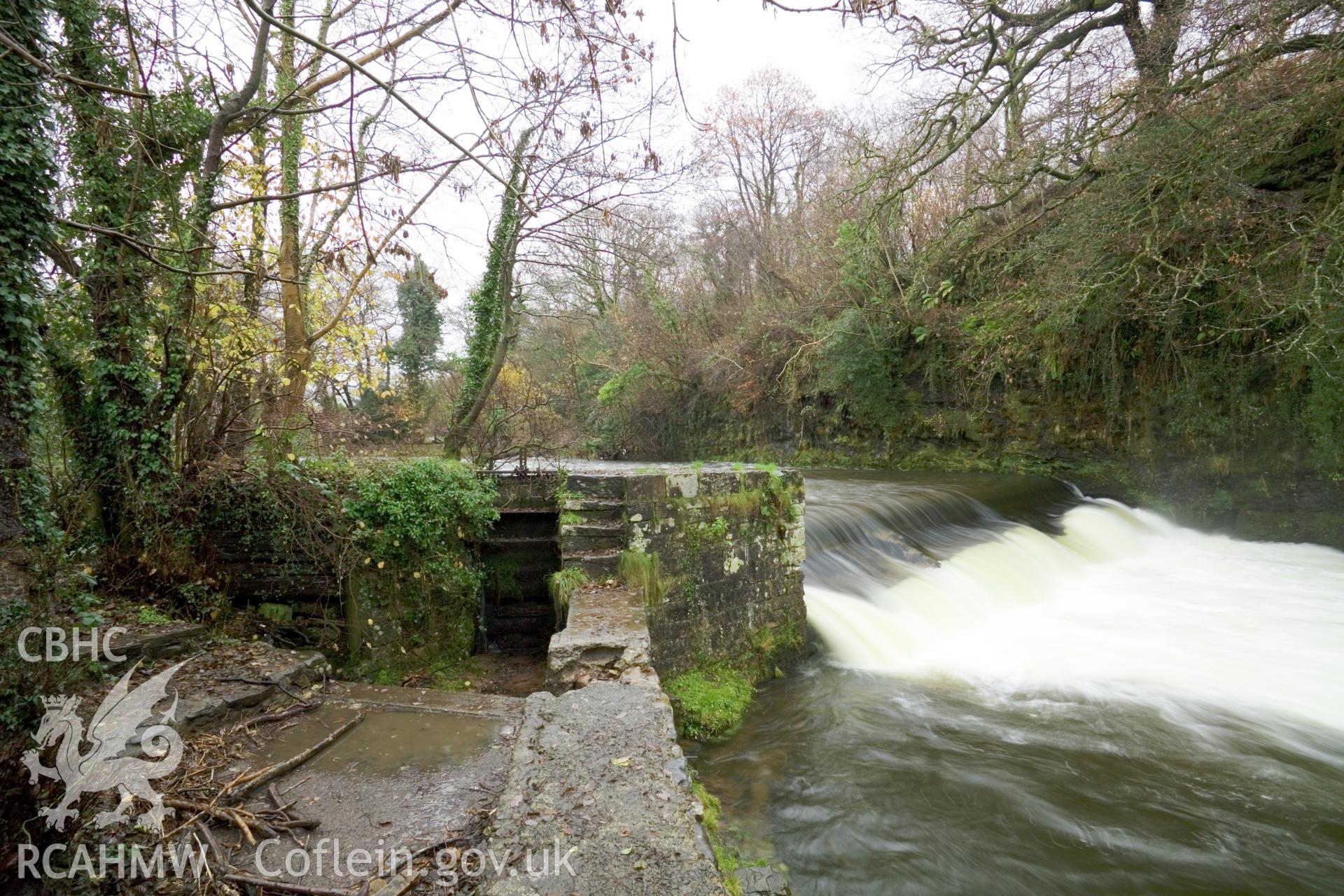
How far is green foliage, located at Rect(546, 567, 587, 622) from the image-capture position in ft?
15.1

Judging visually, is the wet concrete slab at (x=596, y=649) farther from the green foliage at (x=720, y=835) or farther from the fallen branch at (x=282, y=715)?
the fallen branch at (x=282, y=715)

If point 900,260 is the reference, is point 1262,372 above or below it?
below

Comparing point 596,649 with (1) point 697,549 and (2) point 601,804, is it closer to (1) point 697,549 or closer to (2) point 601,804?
(2) point 601,804

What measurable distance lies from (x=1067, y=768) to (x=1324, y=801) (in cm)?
139

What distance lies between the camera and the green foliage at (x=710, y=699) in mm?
4676

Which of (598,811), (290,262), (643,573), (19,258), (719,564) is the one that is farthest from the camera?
(290,262)

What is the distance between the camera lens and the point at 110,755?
2.66 m

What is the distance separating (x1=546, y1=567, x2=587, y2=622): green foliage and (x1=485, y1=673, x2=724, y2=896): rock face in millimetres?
1833

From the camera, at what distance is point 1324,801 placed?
3.77m

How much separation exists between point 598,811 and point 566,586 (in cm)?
270

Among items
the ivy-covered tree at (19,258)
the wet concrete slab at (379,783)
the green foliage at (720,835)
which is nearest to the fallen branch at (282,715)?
the wet concrete slab at (379,783)

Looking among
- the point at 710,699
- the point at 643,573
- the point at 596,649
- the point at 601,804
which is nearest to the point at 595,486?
the point at 643,573

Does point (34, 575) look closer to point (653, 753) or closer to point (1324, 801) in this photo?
point (653, 753)

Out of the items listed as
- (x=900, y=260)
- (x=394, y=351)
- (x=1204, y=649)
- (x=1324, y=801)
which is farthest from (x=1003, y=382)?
(x=394, y=351)
